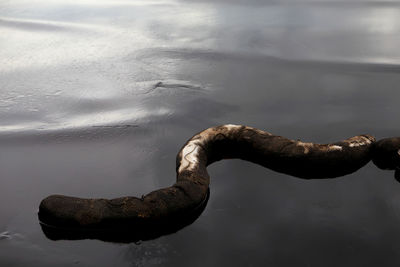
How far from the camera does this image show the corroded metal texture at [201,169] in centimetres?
337

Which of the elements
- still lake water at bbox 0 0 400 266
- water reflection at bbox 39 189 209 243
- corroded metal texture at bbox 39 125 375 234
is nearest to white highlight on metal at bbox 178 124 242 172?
corroded metal texture at bbox 39 125 375 234

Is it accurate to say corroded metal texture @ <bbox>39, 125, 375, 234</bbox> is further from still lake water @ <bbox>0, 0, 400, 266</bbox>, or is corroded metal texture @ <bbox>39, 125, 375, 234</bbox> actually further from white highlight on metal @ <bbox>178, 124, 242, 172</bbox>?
still lake water @ <bbox>0, 0, 400, 266</bbox>

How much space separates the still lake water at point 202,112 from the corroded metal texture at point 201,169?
11cm

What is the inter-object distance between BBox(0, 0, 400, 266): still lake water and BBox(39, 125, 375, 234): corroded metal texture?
0.11 meters

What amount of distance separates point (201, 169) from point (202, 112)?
1130mm

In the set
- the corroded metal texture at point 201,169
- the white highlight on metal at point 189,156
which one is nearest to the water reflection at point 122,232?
the corroded metal texture at point 201,169

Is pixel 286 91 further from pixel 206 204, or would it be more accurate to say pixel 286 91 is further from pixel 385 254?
pixel 385 254

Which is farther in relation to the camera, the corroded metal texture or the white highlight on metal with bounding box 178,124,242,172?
Result: the white highlight on metal with bounding box 178,124,242,172

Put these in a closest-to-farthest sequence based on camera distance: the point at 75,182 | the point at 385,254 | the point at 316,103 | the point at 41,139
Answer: the point at 385,254 → the point at 75,182 → the point at 41,139 → the point at 316,103

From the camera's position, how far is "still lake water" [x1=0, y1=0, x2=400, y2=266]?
3.34m

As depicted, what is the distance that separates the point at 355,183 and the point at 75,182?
1.95m

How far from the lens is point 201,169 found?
12.7ft

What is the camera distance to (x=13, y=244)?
3.32m

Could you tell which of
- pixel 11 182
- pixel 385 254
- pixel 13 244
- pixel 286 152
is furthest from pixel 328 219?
pixel 11 182
